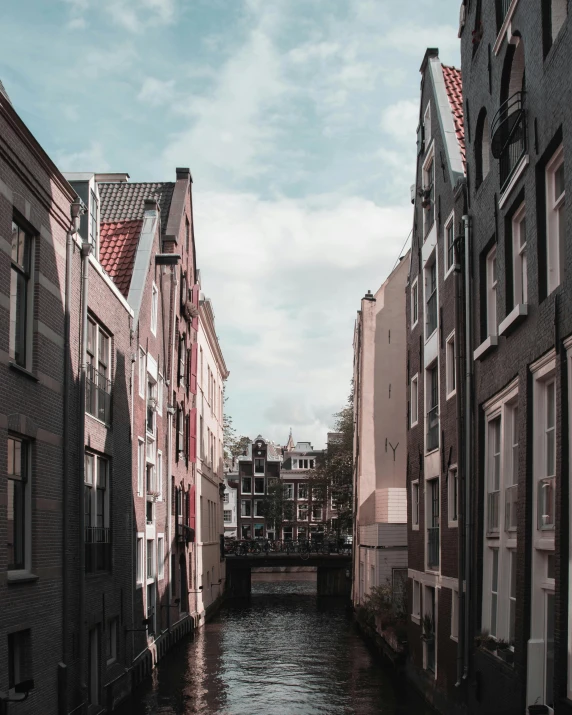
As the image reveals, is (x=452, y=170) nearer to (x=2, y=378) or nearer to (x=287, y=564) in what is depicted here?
(x=2, y=378)

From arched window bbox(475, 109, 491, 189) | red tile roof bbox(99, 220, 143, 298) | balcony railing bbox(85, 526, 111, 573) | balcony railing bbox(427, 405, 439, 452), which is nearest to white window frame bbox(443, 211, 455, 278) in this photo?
arched window bbox(475, 109, 491, 189)

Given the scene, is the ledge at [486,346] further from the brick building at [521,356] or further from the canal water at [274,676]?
the canal water at [274,676]

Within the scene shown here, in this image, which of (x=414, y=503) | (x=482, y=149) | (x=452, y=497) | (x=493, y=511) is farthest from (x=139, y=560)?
(x=482, y=149)

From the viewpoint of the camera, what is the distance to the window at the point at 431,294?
22.5 m

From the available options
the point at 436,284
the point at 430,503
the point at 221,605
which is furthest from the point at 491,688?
the point at 221,605

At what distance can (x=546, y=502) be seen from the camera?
39.4ft

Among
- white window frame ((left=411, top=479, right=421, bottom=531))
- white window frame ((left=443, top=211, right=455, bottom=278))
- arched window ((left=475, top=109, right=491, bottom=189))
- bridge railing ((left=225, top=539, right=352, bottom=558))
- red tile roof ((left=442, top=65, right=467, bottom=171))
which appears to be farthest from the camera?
bridge railing ((left=225, top=539, right=352, bottom=558))

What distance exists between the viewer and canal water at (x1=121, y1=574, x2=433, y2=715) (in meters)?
20.5

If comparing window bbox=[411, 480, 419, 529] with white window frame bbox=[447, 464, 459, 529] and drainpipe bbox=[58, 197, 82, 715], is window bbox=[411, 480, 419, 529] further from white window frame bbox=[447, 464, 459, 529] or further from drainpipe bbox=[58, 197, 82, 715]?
drainpipe bbox=[58, 197, 82, 715]

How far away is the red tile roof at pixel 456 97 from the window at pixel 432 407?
5276 millimetres

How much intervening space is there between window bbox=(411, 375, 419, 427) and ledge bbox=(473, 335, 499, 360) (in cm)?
830

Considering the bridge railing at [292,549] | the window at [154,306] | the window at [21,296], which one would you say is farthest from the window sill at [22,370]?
the bridge railing at [292,549]

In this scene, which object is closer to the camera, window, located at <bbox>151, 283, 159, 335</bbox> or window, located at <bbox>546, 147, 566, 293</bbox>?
window, located at <bbox>546, 147, 566, 293</bbox>

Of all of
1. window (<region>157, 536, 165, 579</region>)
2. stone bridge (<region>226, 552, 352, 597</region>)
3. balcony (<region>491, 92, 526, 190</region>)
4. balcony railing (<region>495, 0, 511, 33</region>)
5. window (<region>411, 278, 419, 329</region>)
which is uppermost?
balcony railing (<region>495, 0, 511, 33</region>)
